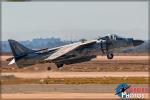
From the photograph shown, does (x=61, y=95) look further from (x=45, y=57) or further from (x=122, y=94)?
(x=45, y=57)

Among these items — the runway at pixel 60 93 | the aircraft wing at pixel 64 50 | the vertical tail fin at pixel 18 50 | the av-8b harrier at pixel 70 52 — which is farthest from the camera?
the aircraft wing at pixel 64 50

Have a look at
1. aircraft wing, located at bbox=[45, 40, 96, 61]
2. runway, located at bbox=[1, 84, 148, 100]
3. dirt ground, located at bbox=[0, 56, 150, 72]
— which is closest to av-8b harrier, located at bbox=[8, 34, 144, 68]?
aircraft wing, located at bbox=[45, 40, 96, 61]

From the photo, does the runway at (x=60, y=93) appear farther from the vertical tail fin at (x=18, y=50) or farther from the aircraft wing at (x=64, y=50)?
the aircraft wing at (x=64, y=50)

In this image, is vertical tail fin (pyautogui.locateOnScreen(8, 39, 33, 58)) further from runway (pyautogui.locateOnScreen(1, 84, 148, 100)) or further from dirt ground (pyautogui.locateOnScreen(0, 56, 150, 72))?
runway (pyautogui.locateOnScreen(1, 84, 148, 100))

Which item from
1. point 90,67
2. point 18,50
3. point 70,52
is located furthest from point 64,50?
point 90,67

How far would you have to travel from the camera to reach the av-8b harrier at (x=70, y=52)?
55625mm

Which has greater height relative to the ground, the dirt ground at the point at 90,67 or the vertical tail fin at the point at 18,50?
the vertical tail fin at the point at 18,50

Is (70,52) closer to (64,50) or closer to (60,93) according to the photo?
(64,50)

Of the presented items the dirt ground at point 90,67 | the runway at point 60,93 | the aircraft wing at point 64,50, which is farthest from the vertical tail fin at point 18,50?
the runway at point 60,93

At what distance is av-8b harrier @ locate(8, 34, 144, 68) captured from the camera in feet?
182

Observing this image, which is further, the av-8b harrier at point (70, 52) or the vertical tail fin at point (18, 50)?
the vertical tail fin at point (18, 50)

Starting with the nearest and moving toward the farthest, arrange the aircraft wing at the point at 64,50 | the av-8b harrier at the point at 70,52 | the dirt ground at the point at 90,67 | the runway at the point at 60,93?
the runway at the point at 60,93 → the dirt ground at the point at 90,67 → the av-8b harrier at the point at 70,52 → the aircraft wing at the point at 64,50

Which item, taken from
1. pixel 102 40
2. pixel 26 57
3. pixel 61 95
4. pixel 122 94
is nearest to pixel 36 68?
pixel 26 57

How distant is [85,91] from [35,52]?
73.5 ft
